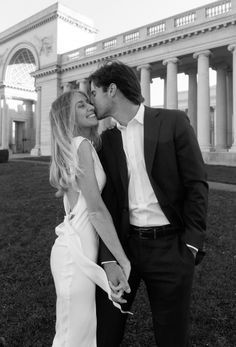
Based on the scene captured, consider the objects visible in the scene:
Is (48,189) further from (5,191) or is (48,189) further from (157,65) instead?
(157,65)

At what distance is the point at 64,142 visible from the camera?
2711mm

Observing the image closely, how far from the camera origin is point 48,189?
14961mm

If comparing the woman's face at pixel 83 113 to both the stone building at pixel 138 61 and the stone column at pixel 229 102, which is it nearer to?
the stone building at pixel 138 61

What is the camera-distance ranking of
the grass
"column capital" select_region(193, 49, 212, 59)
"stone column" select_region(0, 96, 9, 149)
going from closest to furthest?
the grass → "column capital" select_region(193, 49, 212, 59) → "stone column" select_region(0, 96, 9, 149)

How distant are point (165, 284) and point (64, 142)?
140cm

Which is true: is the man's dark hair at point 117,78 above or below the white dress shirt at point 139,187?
above

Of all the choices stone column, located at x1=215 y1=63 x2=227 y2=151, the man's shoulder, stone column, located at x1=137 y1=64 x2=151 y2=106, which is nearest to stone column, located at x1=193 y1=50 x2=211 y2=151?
stone column, located at x1=215 y1=63 x2=227 y2=151

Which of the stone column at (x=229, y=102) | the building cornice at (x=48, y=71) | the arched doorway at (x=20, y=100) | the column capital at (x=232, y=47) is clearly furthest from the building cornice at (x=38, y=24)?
the column capital at (x=232, y=47)

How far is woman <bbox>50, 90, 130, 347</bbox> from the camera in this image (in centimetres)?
264

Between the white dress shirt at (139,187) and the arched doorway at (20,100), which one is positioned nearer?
the white dress shirt at (139,187)

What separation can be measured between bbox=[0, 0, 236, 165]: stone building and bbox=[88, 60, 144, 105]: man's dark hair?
82.4 feet

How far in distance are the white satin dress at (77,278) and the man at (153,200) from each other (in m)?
0.13

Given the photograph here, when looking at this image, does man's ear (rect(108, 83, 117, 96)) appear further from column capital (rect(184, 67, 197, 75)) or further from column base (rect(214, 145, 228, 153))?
column capital (rect(184, 67, 197, 75))

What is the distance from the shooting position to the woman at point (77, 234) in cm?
264
